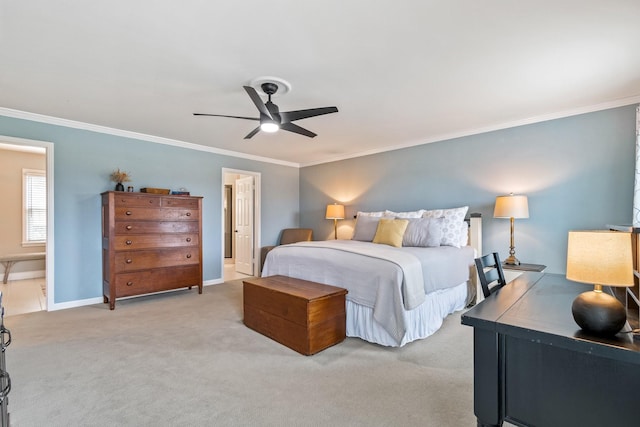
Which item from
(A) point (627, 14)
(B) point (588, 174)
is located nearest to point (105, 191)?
(A) point (627, 14)

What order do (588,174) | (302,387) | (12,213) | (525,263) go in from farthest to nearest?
(12,213) → (525,263) → (588,174) → (302,387)

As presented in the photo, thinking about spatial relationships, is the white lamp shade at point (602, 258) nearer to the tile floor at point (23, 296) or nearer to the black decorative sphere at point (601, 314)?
the black decorative sphere at point (601, 314)

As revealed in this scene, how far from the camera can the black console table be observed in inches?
37.5

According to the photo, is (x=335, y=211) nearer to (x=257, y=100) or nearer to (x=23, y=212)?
(x=257, y=100)

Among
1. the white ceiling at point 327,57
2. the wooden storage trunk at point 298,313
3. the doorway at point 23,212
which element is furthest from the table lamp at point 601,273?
the doorway at point 23,212

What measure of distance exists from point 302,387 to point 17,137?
424cm

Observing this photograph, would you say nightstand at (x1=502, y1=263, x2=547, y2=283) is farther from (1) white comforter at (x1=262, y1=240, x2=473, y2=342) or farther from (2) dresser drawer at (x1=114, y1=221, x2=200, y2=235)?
(2) dresser drawer at (x1=114, y1=221, x2=200, y2=235)

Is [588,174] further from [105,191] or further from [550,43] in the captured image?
[105,191]

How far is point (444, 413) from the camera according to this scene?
1.78m

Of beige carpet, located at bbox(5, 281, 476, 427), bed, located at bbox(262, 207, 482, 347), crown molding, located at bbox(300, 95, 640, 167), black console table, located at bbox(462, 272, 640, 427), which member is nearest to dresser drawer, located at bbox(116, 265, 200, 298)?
beige carpet, located at bbox(5, 281, 476, 427)

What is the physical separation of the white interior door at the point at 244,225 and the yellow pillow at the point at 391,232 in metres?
2.95

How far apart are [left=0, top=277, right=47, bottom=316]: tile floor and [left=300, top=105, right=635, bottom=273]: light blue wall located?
16.8 ft

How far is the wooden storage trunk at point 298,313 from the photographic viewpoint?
2541mm

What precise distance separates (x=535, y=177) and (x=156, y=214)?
4.93 m
